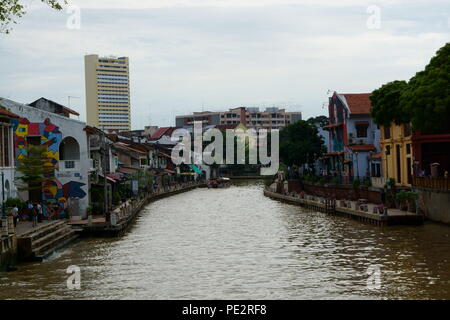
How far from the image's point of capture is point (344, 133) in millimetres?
86500

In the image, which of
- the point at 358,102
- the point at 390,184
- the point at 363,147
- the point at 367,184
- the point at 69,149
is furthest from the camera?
the point at 358,102

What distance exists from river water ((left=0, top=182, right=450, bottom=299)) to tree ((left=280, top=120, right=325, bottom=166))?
44.7 meters

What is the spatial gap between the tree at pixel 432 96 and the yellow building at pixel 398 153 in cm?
1026

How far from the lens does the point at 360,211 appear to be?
179 ft

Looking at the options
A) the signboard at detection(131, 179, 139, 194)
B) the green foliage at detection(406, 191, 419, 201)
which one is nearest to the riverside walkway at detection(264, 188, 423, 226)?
the green foliage at detection(406, 191, 419, 201)

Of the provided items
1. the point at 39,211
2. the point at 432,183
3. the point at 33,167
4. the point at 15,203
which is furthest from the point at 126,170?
the point at 432,183

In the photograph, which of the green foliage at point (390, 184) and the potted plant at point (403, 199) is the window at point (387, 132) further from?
the potted plant at point (403, 199)

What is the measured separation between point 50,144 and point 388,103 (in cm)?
2819

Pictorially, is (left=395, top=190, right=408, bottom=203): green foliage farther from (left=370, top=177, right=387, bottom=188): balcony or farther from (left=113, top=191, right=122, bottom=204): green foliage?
(left=113, top=191, right=122, bottom=204): green foliage

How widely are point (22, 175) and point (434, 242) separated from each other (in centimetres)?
2869

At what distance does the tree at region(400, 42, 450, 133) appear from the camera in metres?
46.0

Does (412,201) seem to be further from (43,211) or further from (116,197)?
(116,197)
